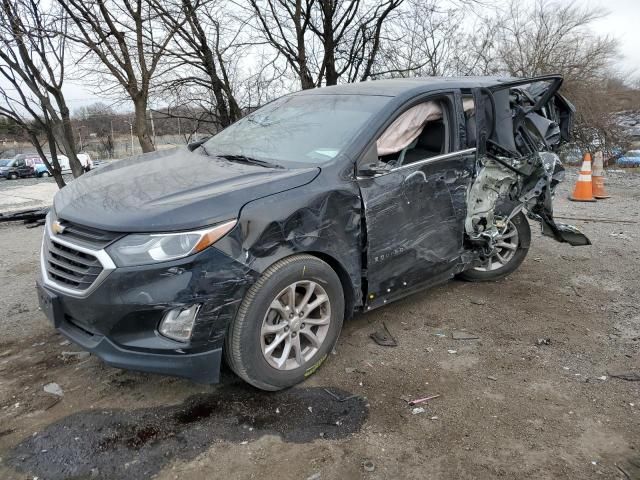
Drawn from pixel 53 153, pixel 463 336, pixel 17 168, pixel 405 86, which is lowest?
pixel 463 336

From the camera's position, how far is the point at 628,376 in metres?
3.09

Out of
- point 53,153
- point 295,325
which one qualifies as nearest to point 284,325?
point 295,325

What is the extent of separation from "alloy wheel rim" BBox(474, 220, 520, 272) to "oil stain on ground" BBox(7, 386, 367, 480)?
7.93 ft

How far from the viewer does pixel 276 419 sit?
267cm

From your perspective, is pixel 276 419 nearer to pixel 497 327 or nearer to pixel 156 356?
pixel 156 356

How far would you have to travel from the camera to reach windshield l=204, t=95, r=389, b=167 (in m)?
3.22

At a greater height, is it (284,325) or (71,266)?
(71,266)

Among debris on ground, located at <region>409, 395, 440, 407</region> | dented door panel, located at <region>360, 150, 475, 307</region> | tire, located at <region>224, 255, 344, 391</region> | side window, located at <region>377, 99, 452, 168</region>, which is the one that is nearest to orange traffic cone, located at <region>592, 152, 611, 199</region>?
dented door panel, located at <region>360, 150, 475, 307</region>

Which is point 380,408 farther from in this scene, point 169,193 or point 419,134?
point 419,134

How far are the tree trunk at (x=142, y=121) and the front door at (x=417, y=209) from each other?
5.47m

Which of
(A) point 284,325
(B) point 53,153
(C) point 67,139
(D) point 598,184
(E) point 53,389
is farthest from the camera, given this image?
(D) point 598,184

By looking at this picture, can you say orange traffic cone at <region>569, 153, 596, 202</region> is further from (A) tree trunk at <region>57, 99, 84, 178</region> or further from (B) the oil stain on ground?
(A) tree trunk at <region>57, 99, 84, 178</region>

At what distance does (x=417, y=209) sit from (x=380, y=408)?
142 cm

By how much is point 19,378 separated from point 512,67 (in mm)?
19412
